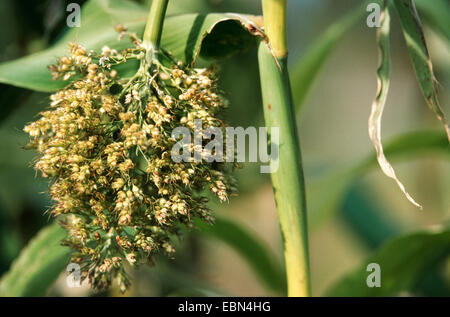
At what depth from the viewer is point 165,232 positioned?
604 millimetres

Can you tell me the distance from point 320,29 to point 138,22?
2387 mm

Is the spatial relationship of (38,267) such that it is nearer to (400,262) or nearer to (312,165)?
(400,262)

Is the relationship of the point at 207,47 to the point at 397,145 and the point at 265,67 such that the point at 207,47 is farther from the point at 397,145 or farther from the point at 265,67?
the point at 397,145

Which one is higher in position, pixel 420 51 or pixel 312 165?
pixel 312 165

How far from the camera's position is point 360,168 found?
117 centimetres

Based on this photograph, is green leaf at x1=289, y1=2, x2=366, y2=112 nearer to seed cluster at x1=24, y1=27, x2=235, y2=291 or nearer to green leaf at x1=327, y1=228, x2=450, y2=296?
green leaf at x1=327, y1=228, x2=450, y2=296

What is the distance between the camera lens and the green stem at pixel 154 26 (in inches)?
24.0

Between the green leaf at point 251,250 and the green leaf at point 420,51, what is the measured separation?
42 centimetres

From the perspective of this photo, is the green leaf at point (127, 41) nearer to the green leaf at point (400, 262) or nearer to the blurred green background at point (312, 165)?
the blurred green background at point (312, 165)

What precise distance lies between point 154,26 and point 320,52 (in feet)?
1.91

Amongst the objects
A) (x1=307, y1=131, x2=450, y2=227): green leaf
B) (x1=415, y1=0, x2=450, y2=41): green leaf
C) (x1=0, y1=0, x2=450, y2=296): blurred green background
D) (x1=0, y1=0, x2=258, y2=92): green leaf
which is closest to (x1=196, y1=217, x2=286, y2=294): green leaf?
(x1=0, y1=0, x2=450, y2=296): blurred green background

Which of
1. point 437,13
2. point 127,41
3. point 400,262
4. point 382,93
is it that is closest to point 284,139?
point 382,93

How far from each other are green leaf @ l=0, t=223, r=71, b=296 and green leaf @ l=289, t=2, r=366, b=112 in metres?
0.64

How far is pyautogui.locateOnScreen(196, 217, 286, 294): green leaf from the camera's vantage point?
1.05 meters
